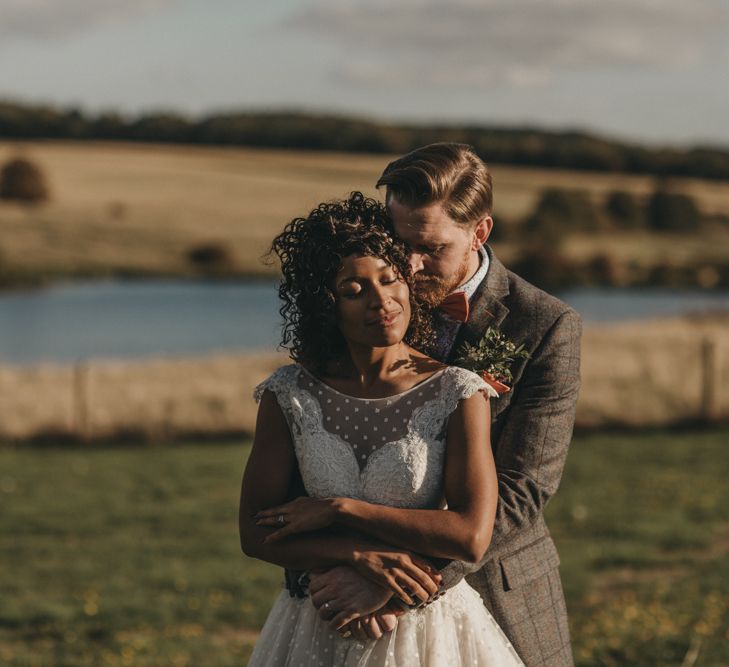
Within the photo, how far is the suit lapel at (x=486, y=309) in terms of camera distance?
13.0ft

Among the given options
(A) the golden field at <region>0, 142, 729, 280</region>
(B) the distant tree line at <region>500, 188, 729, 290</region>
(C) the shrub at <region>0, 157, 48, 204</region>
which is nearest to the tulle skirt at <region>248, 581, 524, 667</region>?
(B) the distant tree line at <region>500, 188, 729, 290</region>

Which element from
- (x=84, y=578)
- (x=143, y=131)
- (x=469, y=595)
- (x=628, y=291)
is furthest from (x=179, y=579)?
(x=143, y=131)

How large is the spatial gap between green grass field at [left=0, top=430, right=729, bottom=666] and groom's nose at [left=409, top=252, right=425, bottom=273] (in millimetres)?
4812

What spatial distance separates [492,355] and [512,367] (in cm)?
15

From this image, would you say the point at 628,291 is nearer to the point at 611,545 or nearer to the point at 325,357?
the point at 611,545

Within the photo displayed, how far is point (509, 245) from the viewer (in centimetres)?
3656

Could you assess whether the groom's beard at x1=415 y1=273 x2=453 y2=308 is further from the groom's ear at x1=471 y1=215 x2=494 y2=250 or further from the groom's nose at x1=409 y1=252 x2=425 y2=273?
the groom's ear at x1=471 y1=215 x2=494 y2=250

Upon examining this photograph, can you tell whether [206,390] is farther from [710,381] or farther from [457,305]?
[457,305]

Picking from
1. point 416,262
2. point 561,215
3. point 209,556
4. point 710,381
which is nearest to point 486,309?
point 416,262

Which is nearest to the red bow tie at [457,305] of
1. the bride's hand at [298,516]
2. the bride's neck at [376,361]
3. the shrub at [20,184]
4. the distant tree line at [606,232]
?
the bride's neck at [376,361]

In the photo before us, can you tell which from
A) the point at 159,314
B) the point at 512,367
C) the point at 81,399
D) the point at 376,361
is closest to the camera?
the point at 376,361

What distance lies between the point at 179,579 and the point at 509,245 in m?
27.7

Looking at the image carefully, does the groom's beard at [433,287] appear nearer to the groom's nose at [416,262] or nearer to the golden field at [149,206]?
the groom's nose at [416,262]

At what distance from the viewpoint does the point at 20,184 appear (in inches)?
1885
